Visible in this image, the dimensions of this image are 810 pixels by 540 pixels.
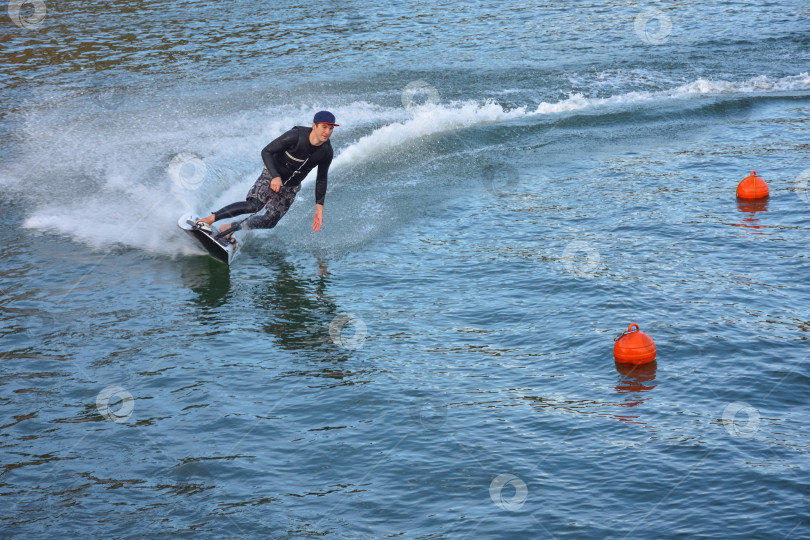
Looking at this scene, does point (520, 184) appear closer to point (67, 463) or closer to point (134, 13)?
point (67, 463)

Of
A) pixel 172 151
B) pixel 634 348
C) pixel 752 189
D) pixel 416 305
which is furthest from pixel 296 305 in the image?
pixel 752 189

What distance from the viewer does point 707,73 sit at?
2278cm

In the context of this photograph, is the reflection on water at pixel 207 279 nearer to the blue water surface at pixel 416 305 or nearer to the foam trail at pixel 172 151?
the blue water surface at pixel 416 305

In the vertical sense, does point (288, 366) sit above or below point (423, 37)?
below

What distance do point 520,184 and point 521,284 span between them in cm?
504

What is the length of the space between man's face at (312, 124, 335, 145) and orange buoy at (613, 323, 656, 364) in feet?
15.8

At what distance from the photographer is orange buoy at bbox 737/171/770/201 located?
572 inches

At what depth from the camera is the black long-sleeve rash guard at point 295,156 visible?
38.5ft

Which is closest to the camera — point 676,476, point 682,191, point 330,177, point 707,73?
point 676,476

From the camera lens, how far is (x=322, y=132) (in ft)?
36.8

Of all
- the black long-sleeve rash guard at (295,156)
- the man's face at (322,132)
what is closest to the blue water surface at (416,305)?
the black long-sleeve rash guard at (295,156)

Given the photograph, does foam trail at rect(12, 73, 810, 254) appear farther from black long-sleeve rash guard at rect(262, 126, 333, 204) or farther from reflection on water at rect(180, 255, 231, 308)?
black long-sleeve rash guard at rect(262, 126, 333, 204)

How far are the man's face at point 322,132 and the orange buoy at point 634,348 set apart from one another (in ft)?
15.8

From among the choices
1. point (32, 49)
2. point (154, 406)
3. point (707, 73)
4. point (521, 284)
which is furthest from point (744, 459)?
point (32, 49)
